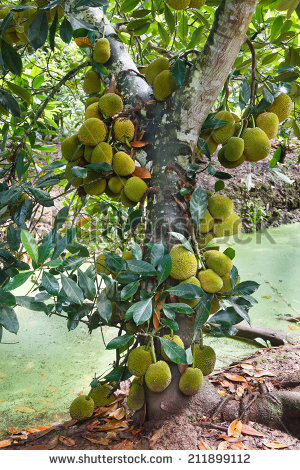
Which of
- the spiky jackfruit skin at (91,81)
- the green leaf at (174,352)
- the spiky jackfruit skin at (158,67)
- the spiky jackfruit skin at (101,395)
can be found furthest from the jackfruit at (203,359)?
the spiky jackfruit skin at (91,81)

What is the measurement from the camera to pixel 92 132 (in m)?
1.12

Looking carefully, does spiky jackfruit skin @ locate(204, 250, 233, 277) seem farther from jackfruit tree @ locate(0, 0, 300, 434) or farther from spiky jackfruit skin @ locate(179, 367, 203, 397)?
spiky jackfruit skin @ locate(179, 367, 203, 397)

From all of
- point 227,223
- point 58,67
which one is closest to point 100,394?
point 227,223

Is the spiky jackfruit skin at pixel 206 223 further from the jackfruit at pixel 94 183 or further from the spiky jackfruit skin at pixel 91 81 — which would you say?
the spiky jackfruit skin at pixel 91 81

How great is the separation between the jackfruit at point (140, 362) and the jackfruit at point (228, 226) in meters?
0.39

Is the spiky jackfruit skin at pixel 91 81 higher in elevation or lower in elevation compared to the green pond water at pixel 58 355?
higher

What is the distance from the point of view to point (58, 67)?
13.6ft

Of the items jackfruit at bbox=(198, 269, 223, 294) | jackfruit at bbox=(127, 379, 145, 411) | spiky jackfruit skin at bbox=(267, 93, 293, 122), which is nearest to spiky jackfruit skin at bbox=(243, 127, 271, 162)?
spiky jackfruit skin at bbox=(267, 93, 293, 122)

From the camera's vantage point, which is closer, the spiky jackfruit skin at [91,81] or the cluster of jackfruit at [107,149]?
the cluster of jackfruit at [107,149]

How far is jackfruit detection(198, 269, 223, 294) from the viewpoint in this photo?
39.4 inches

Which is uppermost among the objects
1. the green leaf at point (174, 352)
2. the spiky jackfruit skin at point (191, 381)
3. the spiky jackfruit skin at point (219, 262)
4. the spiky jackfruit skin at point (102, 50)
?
the spiky jackfruit skin at point (102, 50)

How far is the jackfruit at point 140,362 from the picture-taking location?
3.28 feet

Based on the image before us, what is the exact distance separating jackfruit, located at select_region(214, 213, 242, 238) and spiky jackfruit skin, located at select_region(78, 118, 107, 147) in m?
0.42

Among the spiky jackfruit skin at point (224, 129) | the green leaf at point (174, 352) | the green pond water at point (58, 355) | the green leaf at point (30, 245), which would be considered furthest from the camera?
the green pond water at point (58, 355)
